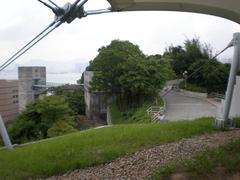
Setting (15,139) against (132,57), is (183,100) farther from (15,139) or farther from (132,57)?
(15,139)

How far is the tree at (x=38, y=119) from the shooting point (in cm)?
3009

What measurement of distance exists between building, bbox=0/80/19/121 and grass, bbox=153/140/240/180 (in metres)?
57.9

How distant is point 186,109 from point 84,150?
2901cm

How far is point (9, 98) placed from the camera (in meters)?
68.1

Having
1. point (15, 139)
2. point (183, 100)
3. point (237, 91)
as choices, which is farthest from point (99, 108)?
point (237, 91)

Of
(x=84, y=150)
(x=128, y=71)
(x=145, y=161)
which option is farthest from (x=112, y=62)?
(x=145, y=161)

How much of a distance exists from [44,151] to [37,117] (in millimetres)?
23234

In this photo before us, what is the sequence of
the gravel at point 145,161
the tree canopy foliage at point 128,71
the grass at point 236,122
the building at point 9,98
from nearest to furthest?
the gravel at point 145,161, the grass at point 236,122, the tree canopy foliage at point 128,71, the building at point 9,98

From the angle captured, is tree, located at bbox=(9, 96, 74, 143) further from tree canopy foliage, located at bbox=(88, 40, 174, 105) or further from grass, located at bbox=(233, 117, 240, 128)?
grass, located at bbox=(233, 117, 240, 128)

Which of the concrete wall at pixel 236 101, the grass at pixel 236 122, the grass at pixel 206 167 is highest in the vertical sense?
the concrete wall at pixel 236 101

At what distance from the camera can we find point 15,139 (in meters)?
29.4

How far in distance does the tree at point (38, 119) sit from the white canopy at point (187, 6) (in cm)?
2165

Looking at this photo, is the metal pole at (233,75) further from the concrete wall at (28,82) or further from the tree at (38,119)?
the concrete wall at (28,82)

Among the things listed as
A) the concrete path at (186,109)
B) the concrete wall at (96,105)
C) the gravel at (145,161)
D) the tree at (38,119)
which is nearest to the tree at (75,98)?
the concrete wall at (96,105)
